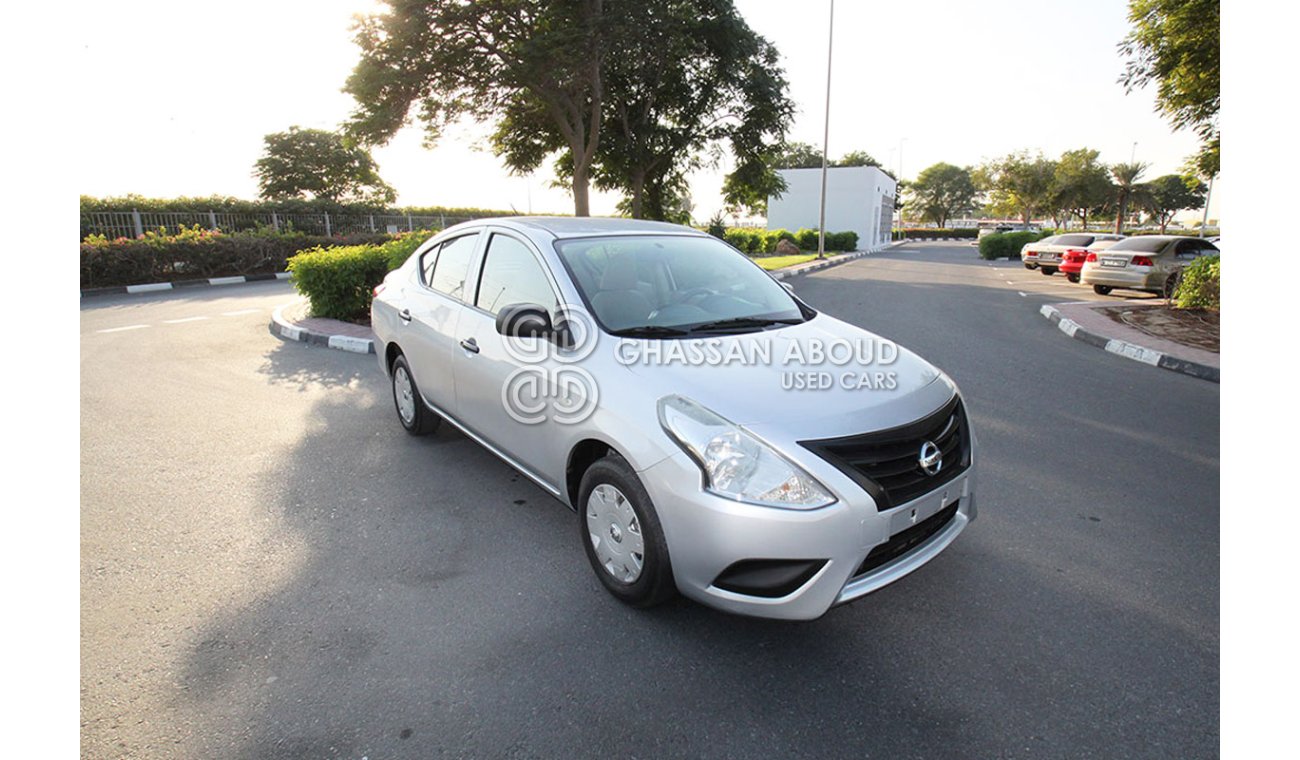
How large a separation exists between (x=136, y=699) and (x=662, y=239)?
315 cm

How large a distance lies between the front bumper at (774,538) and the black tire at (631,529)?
6 centimetres

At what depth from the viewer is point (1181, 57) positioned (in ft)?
30.8

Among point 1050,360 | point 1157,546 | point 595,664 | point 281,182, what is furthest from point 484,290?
point 281,182

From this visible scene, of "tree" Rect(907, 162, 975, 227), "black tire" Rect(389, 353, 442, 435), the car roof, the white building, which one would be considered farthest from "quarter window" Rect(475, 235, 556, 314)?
"tree" Rect(907, 162, 975, 227)

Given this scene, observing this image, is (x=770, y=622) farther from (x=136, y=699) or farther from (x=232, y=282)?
(x=232, y=282)

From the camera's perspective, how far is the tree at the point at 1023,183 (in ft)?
148

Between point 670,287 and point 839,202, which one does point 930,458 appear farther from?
point 839,202

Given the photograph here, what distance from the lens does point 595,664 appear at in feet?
7.84

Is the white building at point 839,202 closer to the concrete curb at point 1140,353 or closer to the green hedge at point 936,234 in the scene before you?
the green hedge at point 936,234

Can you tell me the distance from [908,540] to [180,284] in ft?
60.6

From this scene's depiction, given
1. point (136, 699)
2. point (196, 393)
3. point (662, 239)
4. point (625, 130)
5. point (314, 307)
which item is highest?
point (625, 130)

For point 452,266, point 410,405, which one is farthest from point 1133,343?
point 410,405

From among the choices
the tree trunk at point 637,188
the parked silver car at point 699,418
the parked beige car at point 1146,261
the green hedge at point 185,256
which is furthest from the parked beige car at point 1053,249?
the green hedge at point 185,256

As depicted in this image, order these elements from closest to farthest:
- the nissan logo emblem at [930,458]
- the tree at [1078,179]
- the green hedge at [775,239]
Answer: the nissan logo emblem at [930,458]
the green hedge at [775,239]
the tree at [1078,179]
